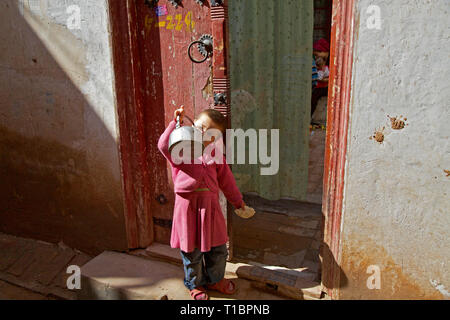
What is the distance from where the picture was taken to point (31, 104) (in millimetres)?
3447

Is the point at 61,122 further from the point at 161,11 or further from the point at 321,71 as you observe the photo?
the point at 321,71

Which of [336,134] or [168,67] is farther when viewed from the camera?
[168,67]

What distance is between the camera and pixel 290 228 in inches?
157

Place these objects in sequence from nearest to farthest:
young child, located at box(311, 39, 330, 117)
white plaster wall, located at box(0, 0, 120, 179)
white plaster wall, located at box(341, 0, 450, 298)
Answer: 1. white plaster wall, located at box(341, 0, 450, 298)
2. white plaster wall, located at box(0, 0, 120, 179)
3. young child, located at box(311, 39, 330, 117)

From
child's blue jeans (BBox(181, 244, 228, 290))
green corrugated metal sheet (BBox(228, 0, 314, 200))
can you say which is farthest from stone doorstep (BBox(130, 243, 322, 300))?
green corrugated metal sheet (BBox(228, 0, 314, 200))

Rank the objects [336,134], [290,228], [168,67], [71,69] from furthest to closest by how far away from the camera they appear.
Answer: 1. [290,228]
2. [71,69]
3. [168,67]
4. [336,134]

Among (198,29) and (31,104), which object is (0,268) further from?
(198,29)

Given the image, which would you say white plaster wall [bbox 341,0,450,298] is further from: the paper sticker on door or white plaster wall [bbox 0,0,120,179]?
white plaster wall [bbox 0,0,120,179]

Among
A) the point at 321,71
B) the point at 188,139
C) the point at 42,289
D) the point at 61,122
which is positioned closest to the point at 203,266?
the point at 188,139

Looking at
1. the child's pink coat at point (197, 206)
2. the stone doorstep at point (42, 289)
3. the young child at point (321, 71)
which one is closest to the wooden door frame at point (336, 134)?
the child's pink coat at point (197, 206)

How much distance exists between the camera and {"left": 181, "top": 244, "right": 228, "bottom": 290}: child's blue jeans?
2643 millimetres

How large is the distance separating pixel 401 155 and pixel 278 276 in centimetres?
131

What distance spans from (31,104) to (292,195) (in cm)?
295

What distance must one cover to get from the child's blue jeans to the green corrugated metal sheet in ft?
5.96
